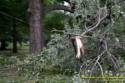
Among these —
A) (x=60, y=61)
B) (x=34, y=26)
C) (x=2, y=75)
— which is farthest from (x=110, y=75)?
(x=34, y=26)

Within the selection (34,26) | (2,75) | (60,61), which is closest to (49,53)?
(60,61)

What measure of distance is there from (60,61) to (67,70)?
29 cm

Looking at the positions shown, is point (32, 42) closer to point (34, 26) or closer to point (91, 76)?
point (34, 26)

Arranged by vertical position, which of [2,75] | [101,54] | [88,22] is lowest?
[2,75]

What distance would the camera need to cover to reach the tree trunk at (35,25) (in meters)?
9.87

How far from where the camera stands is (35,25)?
999 cm

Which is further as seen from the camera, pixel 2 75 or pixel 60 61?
pixel 2 75

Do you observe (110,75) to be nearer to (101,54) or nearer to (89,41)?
(101,54)

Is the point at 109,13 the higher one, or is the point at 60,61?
the point at 109,13

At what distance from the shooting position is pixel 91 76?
3.62 metres

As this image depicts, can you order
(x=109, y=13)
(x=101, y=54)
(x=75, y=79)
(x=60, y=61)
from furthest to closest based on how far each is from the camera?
(x=60, y=61) → (x=109, y=13) → (x=101, y=54) → (x=75, y=79)

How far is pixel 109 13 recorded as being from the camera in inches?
161

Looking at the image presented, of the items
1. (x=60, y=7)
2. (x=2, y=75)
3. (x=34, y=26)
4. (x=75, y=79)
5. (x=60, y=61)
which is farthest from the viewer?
(x=60, y=7)

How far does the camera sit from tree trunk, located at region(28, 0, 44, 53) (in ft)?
32.4
